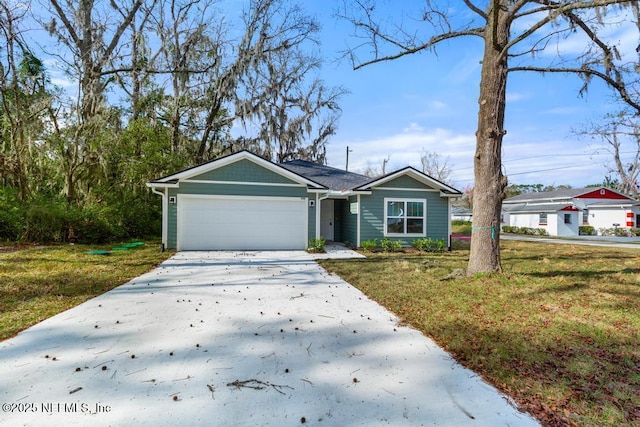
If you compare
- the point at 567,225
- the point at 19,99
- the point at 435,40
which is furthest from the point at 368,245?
the point at 567,225

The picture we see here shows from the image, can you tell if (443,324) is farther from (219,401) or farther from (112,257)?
(112,257)

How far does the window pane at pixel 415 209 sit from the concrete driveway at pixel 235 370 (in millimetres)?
8108

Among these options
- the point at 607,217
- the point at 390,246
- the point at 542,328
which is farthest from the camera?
the point at 607,217

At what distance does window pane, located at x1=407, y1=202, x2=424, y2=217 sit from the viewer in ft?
41.1

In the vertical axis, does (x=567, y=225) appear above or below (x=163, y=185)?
below

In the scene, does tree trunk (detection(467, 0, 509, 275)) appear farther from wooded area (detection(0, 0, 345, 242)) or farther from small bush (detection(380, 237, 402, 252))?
wooded area (detection(0, 0, 345, 242))

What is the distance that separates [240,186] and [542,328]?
31.1 feet

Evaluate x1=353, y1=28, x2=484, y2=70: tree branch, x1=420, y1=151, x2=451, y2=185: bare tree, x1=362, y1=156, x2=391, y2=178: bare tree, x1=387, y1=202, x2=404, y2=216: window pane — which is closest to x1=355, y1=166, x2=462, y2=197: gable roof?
x1=387, y1=202, x2=404, y2=216: window pane

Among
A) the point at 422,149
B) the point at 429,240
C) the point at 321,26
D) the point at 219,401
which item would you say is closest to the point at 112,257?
the point at 219,401

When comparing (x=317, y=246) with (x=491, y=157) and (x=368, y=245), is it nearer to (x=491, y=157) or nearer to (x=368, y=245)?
(x=368, y=245)

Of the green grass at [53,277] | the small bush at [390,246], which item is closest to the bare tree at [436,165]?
the small bush at [390,246]

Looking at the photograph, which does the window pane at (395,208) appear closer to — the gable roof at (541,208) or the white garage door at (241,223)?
the white garage door at (241,223)

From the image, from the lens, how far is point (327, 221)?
14.8 metres

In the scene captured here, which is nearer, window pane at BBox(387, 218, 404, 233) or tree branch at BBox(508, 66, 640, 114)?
tree branch at BBox(508, 66, 640, 114)
